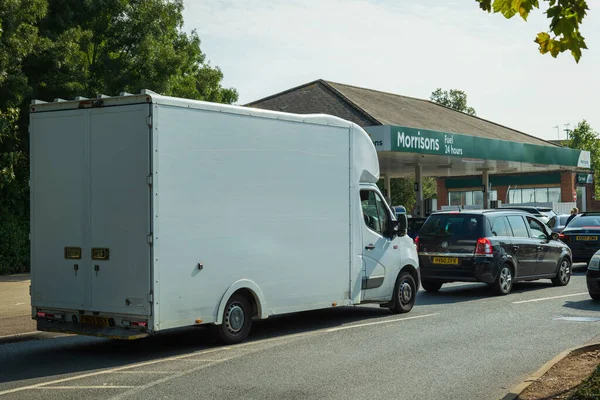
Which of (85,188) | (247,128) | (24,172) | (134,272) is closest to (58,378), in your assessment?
(134,272)

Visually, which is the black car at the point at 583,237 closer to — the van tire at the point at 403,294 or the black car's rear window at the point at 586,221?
the black car's rear window at the point at 586,221

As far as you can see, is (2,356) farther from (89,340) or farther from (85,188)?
(85,188)

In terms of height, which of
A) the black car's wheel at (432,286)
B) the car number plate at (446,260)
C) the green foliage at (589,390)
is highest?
the car number plate at (446,260)

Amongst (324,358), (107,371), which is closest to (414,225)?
(324,358)

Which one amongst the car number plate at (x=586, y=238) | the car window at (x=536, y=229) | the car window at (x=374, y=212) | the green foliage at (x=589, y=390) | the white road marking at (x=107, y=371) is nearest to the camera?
the green foliage at (x=589, y=390)

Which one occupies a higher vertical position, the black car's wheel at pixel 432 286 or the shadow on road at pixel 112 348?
the black car's wheel at pixel 432 286

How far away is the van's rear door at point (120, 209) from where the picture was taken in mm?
9648

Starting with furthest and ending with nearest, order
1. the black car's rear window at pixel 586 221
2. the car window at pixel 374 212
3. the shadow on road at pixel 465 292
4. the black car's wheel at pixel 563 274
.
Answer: the black car's rear window at pixel 586 221 < the black car's wheel at pixel 563 274 < the shadow on road at pixel 465 292 < the car window at pixel 374 212

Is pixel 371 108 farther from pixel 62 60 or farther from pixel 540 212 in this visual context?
pixel 62 60

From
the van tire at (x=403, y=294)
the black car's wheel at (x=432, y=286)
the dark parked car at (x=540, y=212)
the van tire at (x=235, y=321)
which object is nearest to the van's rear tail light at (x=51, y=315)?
the van tire at (x=235, y=321)

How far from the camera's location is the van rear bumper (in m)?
9.67

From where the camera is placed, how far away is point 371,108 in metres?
35.6

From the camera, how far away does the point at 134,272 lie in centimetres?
971

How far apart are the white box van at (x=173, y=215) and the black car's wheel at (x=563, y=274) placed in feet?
27.5
